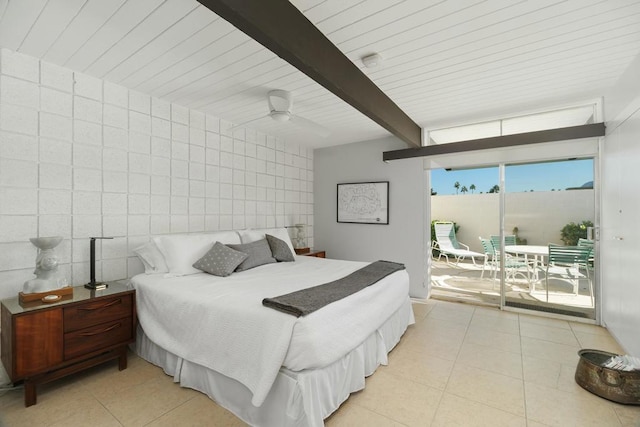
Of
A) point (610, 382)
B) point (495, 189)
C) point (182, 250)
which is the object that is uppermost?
point (495, 189)

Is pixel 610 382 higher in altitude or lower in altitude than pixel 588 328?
higher

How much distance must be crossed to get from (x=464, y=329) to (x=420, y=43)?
2823 millimetres

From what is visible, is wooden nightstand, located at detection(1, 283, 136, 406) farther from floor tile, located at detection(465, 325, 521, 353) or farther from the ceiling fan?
floor tile, located at detection(465, 325, 521, 353)

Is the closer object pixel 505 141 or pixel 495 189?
pixel 505 141

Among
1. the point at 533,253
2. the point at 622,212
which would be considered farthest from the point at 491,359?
the point at 533,253

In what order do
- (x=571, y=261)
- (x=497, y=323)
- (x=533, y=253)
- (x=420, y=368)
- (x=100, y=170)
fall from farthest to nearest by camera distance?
(x=533, y=253) < (x=571, y=261) < (x=497, y=323) < (x=100, y=170) < (x=420, y=368)

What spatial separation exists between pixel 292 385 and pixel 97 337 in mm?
1640

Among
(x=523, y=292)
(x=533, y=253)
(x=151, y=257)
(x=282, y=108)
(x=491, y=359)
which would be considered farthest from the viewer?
(x=523, y=292)

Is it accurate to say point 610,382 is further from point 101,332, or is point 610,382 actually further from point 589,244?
point 101,332

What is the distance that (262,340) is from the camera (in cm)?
167

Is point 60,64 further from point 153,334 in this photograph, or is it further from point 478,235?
point 478,235

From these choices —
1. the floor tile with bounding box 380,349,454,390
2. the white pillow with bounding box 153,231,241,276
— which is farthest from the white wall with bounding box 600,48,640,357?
the white pillow with bounding box 153,231,241,276

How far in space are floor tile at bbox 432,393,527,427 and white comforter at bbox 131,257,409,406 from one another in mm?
644

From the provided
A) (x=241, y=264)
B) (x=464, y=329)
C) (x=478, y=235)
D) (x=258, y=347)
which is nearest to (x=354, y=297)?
(x=258, y=347)
